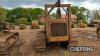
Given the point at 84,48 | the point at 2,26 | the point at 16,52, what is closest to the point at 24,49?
the point at 16,52

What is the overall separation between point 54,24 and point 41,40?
1.50 meters

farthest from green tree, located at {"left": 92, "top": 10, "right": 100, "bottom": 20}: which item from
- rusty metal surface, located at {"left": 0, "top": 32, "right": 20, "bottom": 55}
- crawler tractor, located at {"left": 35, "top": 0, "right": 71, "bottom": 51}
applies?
crawler tractor, located at {"left": 35, "top": 0, "right": 71, "bottom": 51}

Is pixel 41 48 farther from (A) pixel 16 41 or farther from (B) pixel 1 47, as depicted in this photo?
(A) pixel 16 41

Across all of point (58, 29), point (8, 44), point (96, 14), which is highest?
point (58, 29)

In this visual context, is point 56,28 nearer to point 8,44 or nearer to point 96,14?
point 8,44

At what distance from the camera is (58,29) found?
19.0 m

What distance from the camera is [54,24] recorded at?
1883cm

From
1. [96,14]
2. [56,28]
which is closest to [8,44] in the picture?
[56,28]

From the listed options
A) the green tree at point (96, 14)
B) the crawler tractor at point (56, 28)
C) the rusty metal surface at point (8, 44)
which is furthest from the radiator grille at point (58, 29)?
the green tree at point (96, 14)

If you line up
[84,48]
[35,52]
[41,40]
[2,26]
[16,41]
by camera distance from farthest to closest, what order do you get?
1. [2,26]
2. [16,41]
3. [41,40]
4. [35,52]
5. [84,48]

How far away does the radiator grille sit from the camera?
18.9 m

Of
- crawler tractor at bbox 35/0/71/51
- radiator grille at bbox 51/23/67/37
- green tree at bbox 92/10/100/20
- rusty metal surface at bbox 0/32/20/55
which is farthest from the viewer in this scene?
green tree at bbox 92/10/100/20

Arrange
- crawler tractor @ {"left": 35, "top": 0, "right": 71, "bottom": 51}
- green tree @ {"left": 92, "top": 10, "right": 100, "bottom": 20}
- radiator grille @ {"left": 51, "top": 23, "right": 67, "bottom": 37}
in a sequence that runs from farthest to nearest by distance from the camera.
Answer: green tree @ {"left": 92, "top": 10, "right": 100, "bottom": 20}
radiator grille @ {"left": 51, "top": 23, "right": 67, "bottom": 37}
crawler tractor @ {"left": 35, "top": 0, "right": 71, "bottom": 51}

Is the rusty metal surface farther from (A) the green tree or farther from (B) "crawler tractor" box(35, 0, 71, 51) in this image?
(A) the green tree
